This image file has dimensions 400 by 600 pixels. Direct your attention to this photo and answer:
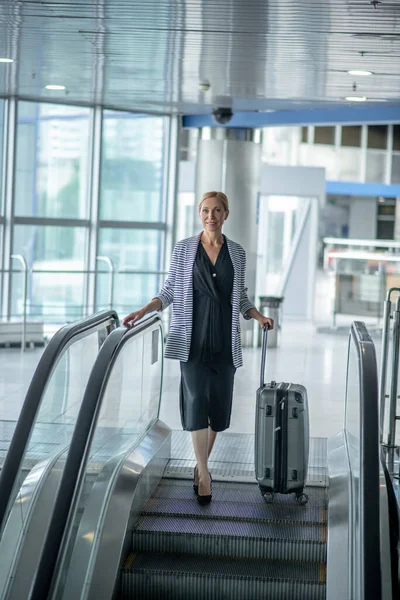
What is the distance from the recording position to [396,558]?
5023mm

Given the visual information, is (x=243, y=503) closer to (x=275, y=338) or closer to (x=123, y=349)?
(x=123, y=349)

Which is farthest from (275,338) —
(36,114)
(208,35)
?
(208,35)

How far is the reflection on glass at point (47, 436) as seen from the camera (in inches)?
191

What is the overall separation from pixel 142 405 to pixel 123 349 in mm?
966

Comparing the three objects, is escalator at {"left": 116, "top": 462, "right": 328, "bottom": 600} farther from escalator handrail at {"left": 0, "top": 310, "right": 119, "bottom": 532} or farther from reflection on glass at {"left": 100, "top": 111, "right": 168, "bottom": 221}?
reflection on glass at {"left": 100, "top": 111, "right": 168, "bottom": 221}

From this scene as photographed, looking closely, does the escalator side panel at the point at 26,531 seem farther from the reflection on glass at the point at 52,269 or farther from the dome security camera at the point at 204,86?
the reflection on glass at the point at 52,269

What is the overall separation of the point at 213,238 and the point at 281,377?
582 centimetres

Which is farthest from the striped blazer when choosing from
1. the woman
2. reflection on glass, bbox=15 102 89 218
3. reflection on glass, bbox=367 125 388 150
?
reflection on glass, bbox=367 125 388 150

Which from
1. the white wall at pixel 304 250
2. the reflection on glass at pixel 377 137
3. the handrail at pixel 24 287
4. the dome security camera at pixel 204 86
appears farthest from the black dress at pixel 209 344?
the reflection on glass at pixel 377 137

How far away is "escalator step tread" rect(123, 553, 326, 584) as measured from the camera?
4945 millimetres

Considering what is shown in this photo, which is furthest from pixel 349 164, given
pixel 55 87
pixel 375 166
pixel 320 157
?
pixel 55 87

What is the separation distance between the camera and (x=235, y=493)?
591 cm

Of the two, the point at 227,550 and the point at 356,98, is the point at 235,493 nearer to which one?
the point at 227,550

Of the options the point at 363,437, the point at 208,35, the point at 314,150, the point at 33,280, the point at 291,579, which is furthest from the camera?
the point at 314,150
